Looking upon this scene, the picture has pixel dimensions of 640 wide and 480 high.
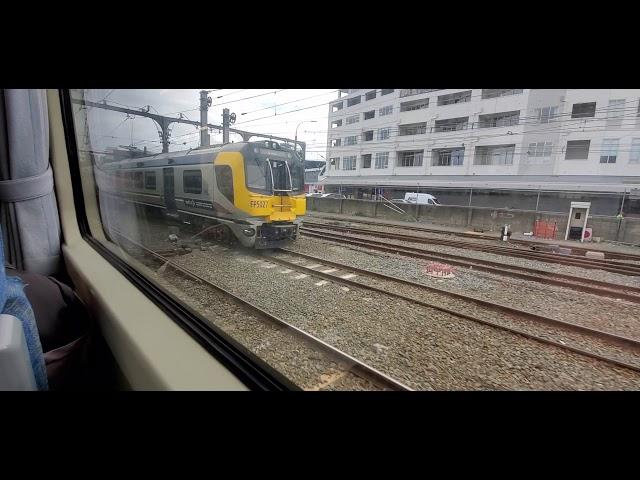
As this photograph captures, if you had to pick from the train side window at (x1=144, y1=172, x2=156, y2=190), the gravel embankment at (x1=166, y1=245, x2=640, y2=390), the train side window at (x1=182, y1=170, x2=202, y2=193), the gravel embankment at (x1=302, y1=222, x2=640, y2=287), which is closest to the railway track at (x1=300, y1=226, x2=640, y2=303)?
the gravel embankment at (x1=302, y1=222, x2=640, y2=287)

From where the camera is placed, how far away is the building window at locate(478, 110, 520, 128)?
2.40 m

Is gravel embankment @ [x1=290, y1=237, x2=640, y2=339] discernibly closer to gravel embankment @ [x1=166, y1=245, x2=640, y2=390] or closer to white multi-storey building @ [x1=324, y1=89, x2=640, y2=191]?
gravel embankment @ [x1=166, y1=245, x2=640, y2=390]

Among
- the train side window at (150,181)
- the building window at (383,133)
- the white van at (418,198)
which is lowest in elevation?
the white van at (418,198)

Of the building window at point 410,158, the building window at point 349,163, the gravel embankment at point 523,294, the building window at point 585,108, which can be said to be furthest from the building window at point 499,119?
the building window at point 349,163

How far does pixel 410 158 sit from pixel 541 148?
8.29 ft

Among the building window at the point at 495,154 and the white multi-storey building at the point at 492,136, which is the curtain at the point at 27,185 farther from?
the building window at the point at 495,154

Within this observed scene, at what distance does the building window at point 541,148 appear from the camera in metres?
2.42

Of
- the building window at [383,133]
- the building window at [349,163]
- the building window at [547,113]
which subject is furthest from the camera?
the building window at [349,163]

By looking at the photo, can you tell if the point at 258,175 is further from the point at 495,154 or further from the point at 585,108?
the point at 585,108

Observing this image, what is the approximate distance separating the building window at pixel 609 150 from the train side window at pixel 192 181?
19.2 feet

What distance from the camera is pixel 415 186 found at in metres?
6.85

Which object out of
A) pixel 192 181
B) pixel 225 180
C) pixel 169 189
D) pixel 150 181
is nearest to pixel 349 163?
pixel 225 180
